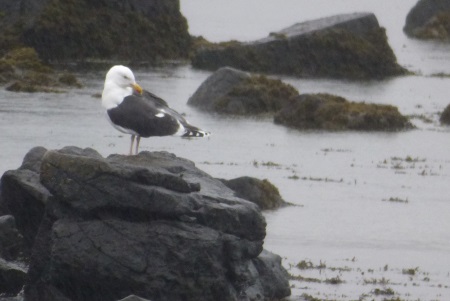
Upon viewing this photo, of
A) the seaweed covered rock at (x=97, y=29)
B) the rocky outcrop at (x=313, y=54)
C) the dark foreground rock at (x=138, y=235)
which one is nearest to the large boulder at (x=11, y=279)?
the dark foreground rock at (x=138, y=235)

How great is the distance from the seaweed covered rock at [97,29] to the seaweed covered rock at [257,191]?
65.7 feet

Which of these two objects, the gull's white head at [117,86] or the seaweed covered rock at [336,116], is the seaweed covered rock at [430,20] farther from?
the gull's white head at [117,86]

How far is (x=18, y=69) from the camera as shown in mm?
34562

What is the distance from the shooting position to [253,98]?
104ft

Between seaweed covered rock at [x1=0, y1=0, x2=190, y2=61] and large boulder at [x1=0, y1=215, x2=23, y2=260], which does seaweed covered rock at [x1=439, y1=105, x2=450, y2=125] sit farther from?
large boulder at [x1=0, y1=215, x2=23, y2=260]

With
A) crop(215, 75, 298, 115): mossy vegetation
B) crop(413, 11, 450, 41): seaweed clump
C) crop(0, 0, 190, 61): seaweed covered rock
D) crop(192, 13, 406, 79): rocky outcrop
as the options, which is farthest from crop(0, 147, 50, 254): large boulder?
crop(413, 11, 450, 41): seaweed clump

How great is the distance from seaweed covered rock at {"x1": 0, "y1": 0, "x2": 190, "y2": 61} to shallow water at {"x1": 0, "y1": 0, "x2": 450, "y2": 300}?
196cm

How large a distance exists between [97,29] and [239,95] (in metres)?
9.94

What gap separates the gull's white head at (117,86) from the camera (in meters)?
15.7

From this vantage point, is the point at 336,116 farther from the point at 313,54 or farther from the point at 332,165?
the point at 313,54

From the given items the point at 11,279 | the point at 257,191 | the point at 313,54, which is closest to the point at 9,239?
the point at 11,279

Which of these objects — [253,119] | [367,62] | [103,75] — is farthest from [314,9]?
[253,119]

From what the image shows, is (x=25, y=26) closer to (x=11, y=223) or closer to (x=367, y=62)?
(x=367, y=62)

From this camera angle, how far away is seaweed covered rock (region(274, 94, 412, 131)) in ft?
96.9
